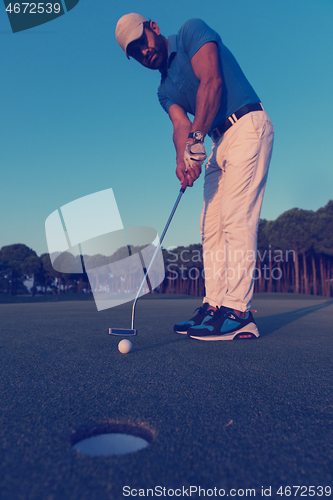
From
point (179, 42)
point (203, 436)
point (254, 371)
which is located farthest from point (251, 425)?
point (179, 42)

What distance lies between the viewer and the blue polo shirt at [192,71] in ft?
7.80

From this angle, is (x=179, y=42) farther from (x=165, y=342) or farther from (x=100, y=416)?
(x=100, y=416)

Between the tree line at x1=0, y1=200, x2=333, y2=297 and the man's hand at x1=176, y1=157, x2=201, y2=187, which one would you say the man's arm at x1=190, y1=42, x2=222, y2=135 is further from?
the tree line at x1=0, y1=200, x2=333, y2=297

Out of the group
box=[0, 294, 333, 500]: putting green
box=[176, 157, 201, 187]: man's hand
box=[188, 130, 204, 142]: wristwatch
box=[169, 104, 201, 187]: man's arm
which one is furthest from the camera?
box=[169, 104, 201, 187]: man's arm

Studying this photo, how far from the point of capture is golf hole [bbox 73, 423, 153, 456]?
25.5 inches

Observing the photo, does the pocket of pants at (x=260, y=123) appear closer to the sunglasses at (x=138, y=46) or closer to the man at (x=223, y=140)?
the man at (x=223, y=140)

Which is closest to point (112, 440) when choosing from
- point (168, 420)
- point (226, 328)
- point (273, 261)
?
point (168, 420)

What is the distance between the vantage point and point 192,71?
8.25ft

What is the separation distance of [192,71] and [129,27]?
66cm

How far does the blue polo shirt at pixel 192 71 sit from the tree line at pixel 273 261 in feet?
76.0

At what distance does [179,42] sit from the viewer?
8.27 ft

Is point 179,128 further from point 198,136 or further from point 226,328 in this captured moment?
point 226,328

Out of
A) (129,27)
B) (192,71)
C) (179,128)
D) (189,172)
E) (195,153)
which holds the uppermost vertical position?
Result: (129,27)

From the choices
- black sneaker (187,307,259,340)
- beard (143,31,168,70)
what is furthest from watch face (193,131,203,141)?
black sneaker (187,307,259,340)
